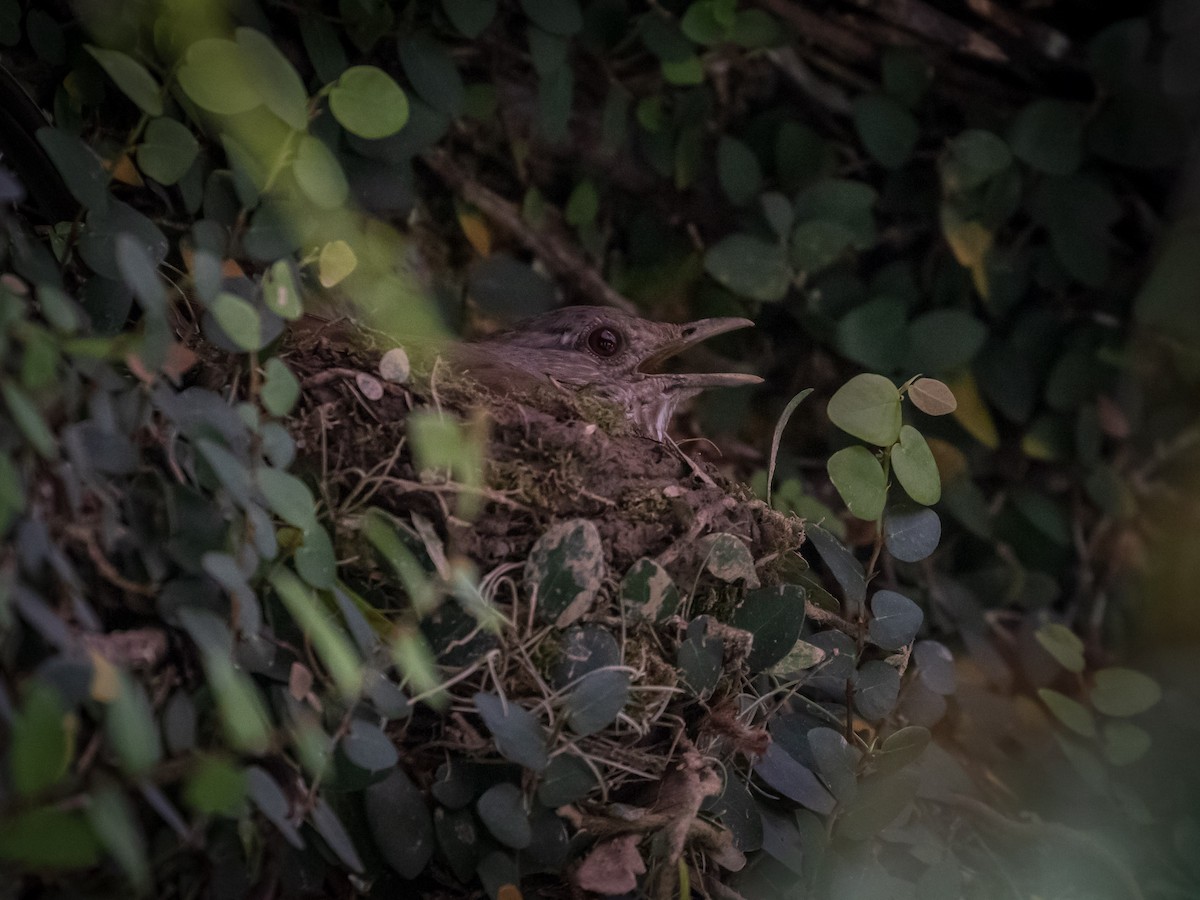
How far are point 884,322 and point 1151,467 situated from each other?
1.01m

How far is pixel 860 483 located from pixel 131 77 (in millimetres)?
1336

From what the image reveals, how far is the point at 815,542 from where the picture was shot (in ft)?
6.21

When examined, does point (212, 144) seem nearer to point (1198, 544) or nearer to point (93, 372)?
point (93, 372)

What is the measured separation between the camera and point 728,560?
1.79 m

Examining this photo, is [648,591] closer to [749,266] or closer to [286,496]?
[286,496]

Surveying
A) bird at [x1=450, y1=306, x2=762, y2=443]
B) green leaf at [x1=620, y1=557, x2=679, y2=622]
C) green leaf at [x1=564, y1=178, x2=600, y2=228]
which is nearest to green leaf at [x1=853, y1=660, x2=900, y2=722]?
green leaf at [x1=620, y1=557, x2=679, y2=622]

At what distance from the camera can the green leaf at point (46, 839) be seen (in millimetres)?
1063

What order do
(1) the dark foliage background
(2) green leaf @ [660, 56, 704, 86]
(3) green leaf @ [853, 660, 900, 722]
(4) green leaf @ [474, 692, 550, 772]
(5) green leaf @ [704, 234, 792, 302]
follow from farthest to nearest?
(5) green leaf @ [704, 234, 792, 302], (2) green leaf @ [660, 56, 704, 86], (3) green leaf @ [853, 660, 900, 722], (4) green leaf @ [474, 692, 550, 772], (1) the dark foliage background

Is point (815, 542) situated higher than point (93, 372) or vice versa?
point (93, 372)

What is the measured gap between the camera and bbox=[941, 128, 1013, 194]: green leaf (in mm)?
2975

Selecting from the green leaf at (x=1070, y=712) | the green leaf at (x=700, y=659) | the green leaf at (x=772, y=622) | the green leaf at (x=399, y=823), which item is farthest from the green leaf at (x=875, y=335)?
the green leaf at (x=399, y=823)

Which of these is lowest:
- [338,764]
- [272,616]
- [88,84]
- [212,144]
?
[338,764]

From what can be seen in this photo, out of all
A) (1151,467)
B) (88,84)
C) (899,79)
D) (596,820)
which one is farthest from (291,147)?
(1151,467)

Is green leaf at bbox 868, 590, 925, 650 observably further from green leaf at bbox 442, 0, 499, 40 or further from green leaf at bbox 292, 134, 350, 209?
green leaf at bbox 442, 0, 499, 40
